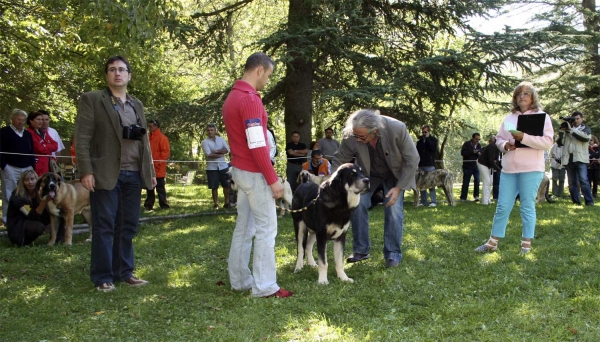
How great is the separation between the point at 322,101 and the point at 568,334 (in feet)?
30.8

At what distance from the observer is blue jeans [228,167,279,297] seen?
177 inches

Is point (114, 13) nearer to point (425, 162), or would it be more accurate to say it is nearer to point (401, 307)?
point (401, 307)

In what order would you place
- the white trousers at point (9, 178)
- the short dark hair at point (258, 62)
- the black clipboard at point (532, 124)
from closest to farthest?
the short dark hair at point (258, 62)
the black clipboard at point (532, 124)
the white trousers at point (9, 178)

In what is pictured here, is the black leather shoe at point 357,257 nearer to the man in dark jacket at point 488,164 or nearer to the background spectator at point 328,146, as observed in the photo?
the background spectator at point 328,146

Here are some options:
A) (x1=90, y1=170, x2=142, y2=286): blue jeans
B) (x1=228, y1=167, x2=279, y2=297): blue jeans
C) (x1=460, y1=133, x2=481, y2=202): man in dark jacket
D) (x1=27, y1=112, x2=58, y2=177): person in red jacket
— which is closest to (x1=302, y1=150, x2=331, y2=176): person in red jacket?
(x1=460, y1=133, x2=481, y2=202): man in dark jacket

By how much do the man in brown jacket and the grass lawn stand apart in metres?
0.38

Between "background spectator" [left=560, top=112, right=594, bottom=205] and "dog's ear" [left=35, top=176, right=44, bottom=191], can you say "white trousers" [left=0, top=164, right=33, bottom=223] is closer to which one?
"dog's ear" [left=35, top=176, right=44, bottom=191]

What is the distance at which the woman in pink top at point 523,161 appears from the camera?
611 cm

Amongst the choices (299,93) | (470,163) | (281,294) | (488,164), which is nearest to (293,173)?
(299,93)

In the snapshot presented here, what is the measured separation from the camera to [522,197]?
6270 mm

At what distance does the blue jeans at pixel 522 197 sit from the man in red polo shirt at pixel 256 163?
10.2 ft

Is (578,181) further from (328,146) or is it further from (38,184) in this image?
(38,184)

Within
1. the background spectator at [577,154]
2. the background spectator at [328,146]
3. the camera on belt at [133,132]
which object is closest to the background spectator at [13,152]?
the camera on belt at [133,132]

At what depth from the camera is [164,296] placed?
4.84 m
